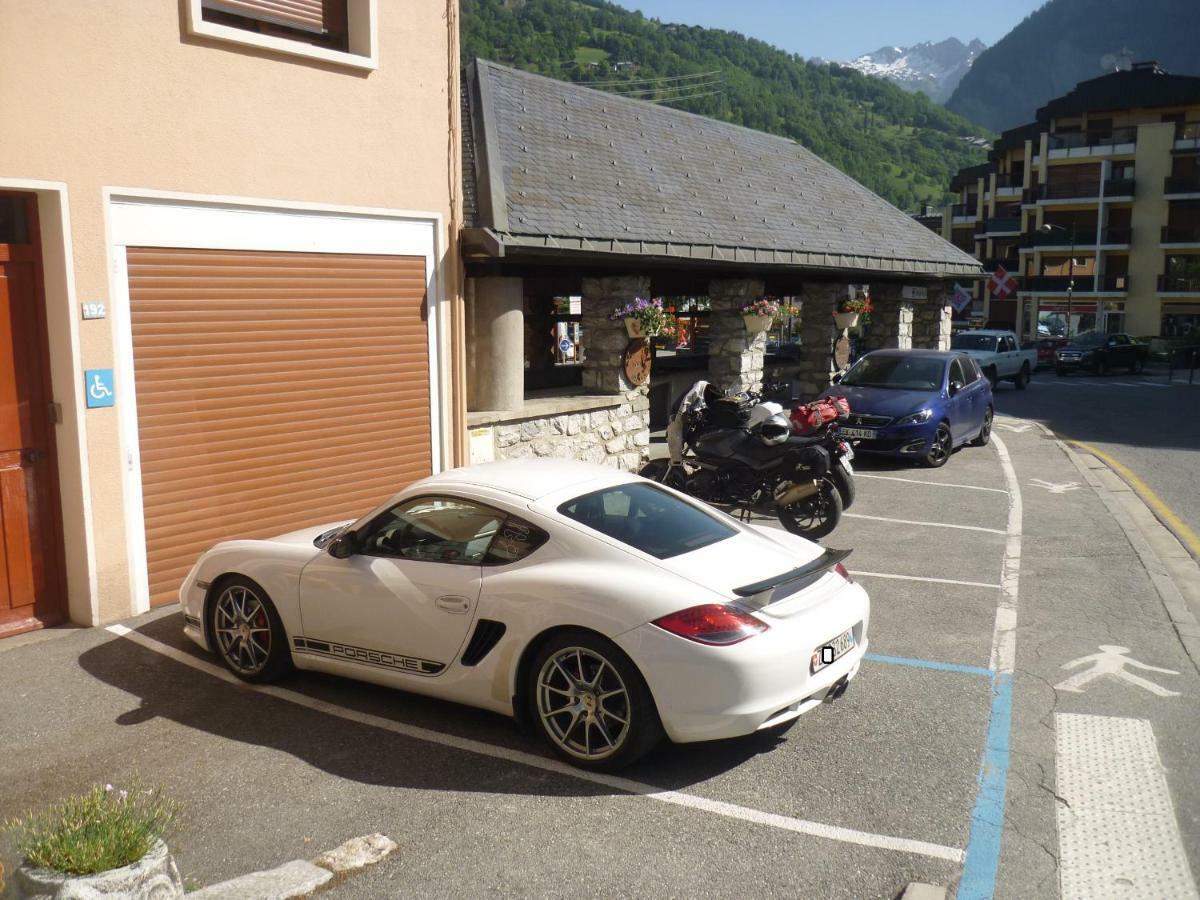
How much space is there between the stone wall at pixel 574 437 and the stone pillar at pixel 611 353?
15 millimetres

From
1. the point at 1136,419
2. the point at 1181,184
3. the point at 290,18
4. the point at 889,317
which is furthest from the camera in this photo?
the point at 1181,184

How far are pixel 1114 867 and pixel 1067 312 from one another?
67.4 meters

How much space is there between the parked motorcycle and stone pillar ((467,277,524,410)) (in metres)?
1.90

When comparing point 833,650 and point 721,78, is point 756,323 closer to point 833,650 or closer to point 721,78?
point 833,650

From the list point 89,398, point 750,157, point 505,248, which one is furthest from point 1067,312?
point 89,398

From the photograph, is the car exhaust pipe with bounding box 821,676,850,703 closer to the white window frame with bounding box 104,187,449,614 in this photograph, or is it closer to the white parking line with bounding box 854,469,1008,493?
the white window frame with bounding box 104,187,449,614

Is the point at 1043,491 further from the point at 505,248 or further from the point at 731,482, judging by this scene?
the point at 505,248

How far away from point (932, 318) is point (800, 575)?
20.3m

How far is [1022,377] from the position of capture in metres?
33.1

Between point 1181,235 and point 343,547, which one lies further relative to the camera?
point 1181,235

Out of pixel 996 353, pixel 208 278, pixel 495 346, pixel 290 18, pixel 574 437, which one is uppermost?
pixel 290 18

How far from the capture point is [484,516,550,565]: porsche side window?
5.55 meters

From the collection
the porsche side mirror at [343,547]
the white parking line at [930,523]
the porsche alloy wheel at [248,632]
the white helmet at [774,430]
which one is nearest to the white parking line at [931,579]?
the white helmet at [774,430]

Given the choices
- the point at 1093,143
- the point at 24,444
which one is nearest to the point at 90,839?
the point at 24,444
